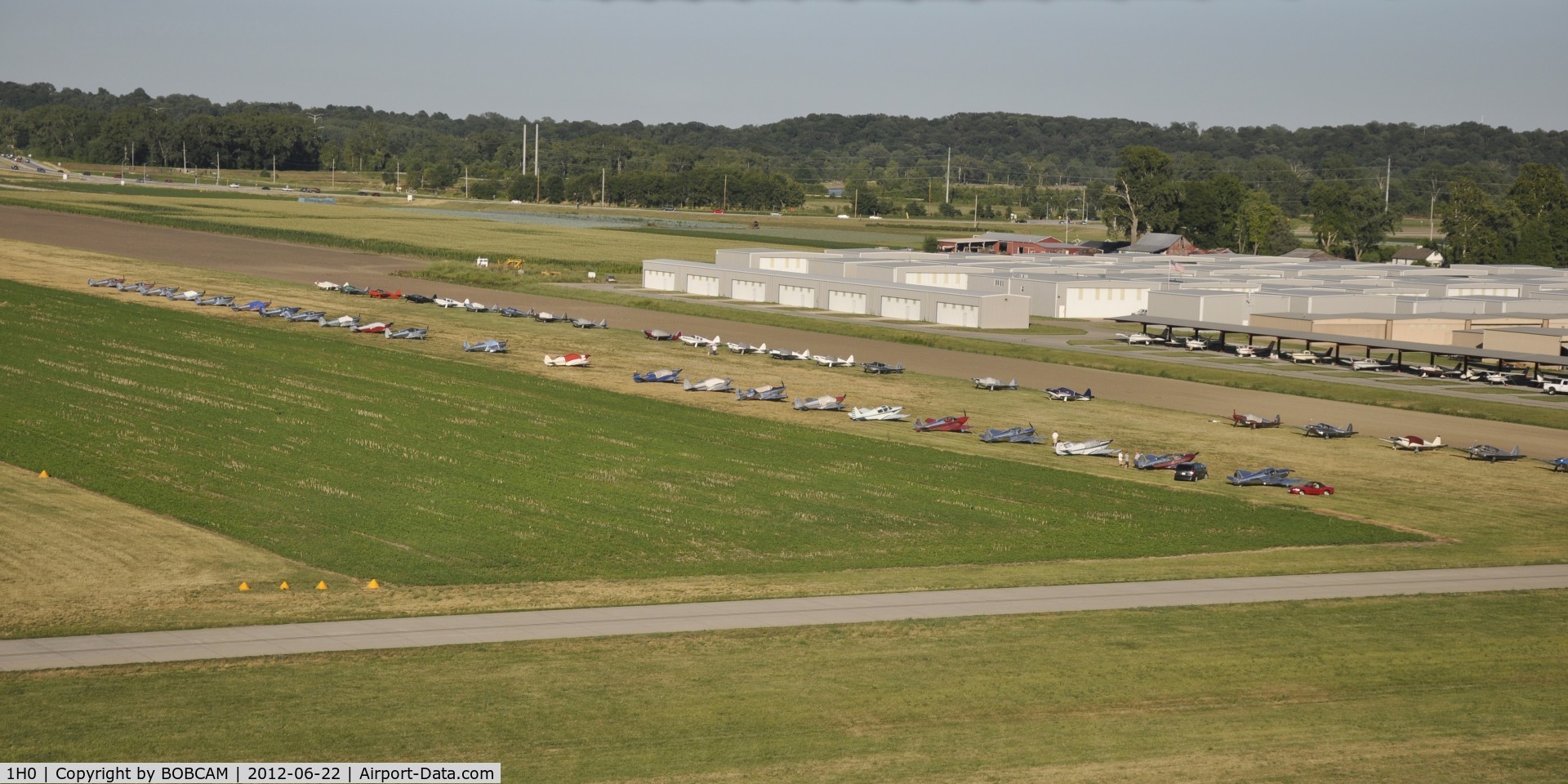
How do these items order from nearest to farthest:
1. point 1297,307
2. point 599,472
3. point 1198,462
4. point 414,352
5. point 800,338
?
point 599,472
point 1198,462
point 414,352
point 800,338
point 1297,307

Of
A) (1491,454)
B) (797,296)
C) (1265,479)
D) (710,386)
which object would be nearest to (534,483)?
(710,386)

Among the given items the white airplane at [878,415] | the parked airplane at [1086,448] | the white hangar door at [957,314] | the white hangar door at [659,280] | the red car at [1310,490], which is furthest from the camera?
the white hangar door at [659,280]

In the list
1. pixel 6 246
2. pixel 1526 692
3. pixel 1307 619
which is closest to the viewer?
pixel 1526 692

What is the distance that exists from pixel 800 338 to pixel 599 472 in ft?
171

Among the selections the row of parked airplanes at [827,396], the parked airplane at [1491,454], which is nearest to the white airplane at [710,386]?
the row of parked airplanes at [827,396]

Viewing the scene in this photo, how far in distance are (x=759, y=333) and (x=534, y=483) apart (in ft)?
186

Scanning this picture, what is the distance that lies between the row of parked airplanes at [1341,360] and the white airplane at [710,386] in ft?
142

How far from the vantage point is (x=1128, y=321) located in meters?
129

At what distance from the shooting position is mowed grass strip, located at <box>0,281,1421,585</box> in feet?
160

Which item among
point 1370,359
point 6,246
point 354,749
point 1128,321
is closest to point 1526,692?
point 354,749

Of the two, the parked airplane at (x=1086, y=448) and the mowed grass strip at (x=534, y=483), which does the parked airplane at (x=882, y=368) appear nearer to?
the mowed grass strip at (x=534, y=483)

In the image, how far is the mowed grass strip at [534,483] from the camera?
48656 mm

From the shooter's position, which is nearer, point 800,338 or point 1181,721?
point 1181,721

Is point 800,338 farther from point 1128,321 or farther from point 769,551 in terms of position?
point 769,551
